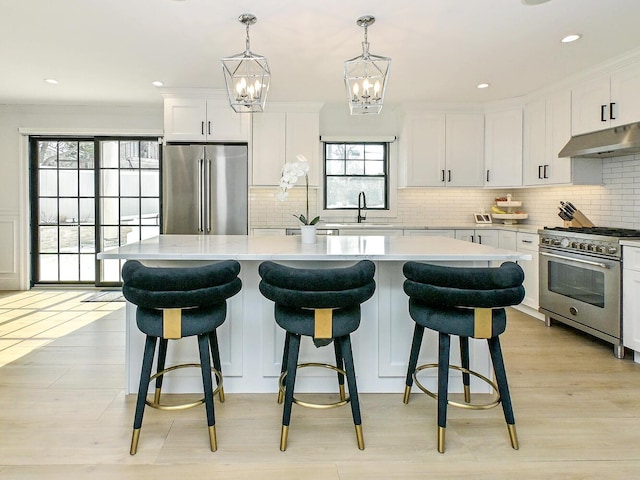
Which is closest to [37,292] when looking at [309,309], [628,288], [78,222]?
[78,222]

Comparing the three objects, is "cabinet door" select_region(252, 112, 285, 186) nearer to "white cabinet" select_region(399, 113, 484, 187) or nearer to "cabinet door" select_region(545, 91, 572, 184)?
"white cabinet" select_region(399, 113, 484, 187)

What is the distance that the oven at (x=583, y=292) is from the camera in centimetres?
334

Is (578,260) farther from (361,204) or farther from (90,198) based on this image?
(90,198)

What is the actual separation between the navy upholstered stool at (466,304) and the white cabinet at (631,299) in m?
1.77

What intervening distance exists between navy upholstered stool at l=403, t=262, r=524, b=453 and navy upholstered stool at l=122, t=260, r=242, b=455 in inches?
36.3

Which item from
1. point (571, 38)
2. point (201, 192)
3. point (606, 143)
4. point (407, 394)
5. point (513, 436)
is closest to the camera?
point (513, 436)

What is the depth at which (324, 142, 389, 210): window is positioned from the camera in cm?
582

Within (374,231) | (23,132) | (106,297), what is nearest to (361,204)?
(374,231)

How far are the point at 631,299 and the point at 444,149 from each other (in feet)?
9.15

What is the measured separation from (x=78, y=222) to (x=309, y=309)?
5114mm

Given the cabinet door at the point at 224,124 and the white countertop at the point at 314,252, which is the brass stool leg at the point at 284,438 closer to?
the white countertop at the point at 314,252

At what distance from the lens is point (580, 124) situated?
422cm

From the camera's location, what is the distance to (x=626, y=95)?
12.2 ft

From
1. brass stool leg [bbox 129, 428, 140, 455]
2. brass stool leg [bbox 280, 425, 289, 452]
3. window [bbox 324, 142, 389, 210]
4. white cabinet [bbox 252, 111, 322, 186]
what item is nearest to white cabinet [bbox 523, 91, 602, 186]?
window [bbox 324, 142, 389, 210]
